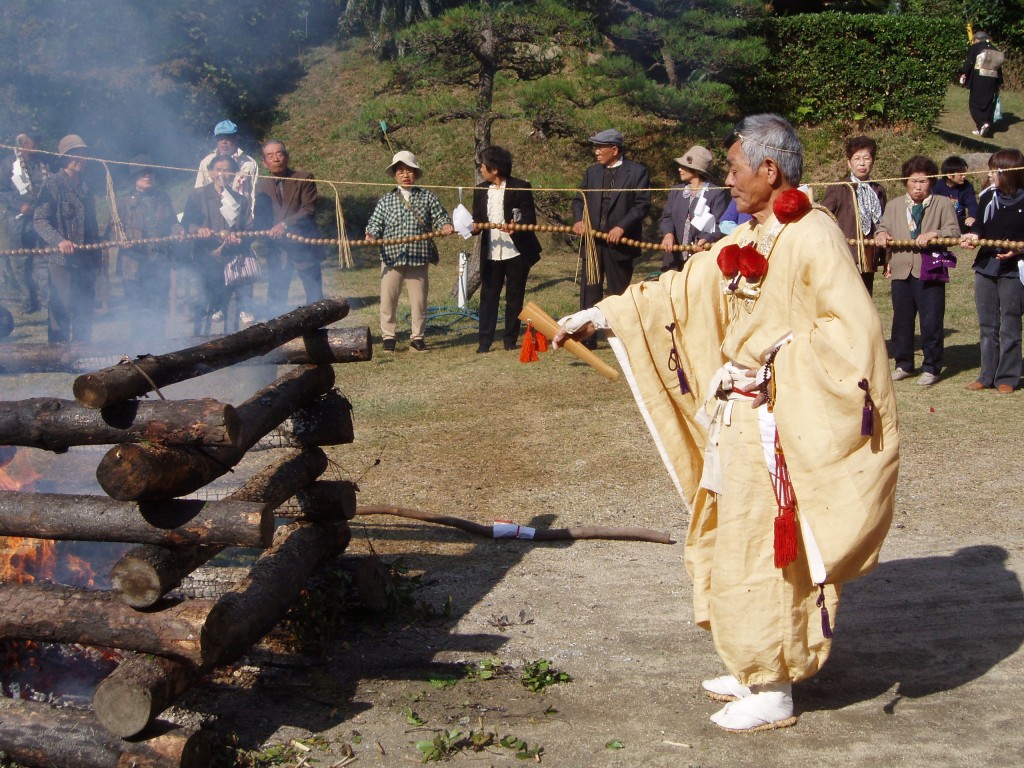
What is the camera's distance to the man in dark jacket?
10.7 meters

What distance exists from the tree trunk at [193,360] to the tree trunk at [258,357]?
0.09 metres

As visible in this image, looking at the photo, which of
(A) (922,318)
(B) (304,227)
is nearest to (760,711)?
(A) (922,318)

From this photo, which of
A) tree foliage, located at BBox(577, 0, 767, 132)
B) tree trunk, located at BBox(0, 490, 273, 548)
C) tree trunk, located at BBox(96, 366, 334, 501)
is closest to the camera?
tree trunk, located at BBox(96, 366, 334, 501)

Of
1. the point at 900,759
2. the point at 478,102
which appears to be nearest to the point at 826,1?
the point at 478,102

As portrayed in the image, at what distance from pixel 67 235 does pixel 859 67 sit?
47.4ft

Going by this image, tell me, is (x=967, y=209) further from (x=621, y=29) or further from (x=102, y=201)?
(x=102, y=201)

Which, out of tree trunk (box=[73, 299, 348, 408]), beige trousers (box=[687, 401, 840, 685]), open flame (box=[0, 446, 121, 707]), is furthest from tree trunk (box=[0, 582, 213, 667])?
beige trousers (box=[687, 401, 840, 685])

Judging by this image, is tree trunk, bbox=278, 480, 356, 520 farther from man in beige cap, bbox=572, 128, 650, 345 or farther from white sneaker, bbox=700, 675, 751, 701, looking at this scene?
man in beige cap, bbox=572, 128, 650, 345

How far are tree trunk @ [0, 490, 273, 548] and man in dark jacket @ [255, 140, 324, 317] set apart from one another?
23.4 feet

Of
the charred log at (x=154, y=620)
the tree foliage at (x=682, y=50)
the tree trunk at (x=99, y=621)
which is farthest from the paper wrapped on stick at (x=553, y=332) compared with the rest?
the tree foliage at (x=682, y=50)

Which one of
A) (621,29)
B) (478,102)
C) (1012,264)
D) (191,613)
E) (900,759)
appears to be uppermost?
(621,29)

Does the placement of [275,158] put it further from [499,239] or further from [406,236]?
[499,239]

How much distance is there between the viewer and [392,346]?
430 inches

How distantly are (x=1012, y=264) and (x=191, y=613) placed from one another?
746cm
